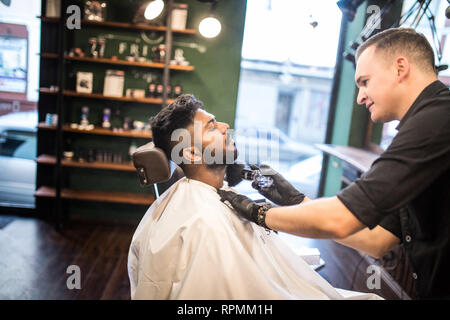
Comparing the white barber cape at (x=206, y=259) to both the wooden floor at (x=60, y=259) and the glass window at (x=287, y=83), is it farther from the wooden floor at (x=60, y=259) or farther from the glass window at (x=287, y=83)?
the wooden floor at (x=60, y=259)

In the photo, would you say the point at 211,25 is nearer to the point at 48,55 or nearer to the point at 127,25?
the point at 127,25

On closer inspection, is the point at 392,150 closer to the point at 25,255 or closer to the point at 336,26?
the point at 25,255

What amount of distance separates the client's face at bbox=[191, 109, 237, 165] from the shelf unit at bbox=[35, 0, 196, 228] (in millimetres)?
2043

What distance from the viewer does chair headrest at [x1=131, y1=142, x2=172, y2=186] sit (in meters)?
1.32

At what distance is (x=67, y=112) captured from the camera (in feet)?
12.6

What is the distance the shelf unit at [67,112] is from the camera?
11.5ft

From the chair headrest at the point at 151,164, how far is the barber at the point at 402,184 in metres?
0.31

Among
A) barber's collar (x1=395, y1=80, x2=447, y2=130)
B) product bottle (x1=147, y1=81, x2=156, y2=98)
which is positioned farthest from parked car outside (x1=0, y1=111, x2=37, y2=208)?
barber's collar (x1=395, y1=80, x2=447, y2=130)

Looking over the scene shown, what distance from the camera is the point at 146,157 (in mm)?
1319

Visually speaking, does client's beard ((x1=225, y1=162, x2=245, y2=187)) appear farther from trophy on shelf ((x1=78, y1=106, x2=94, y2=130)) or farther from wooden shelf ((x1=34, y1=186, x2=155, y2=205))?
trophy on shelf ((x1=78, y1=106, x2=94, y2=130))

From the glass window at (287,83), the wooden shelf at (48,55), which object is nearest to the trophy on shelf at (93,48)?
the wooden shelf at (48,55)

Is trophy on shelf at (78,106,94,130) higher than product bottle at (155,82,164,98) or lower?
lower

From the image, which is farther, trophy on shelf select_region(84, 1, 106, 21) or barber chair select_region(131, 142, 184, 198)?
trophy on shelf select_region(84, 1, 106, 21)

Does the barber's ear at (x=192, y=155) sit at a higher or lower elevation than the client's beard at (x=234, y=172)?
higher
